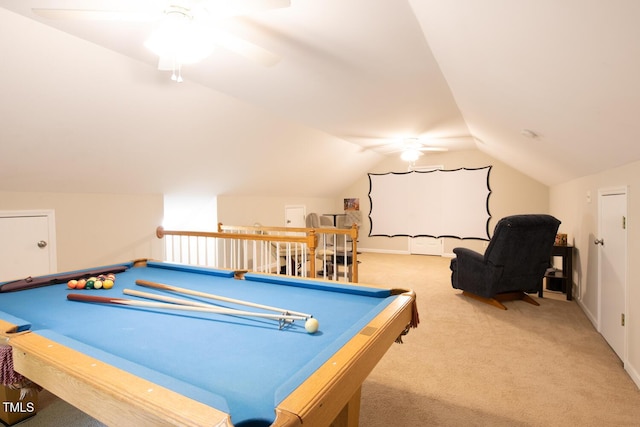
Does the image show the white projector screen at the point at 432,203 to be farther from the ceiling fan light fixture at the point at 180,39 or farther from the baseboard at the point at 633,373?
the ceiling fan light fixture at the point at 180,39

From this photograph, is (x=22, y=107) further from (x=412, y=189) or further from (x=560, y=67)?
(x=412, y=189)

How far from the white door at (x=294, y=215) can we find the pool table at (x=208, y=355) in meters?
4.72

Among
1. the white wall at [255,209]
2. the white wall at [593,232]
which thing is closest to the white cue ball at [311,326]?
the white wall at [593,232]

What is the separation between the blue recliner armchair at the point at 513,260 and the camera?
369 centimetres

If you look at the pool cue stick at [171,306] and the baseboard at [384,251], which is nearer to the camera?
the pool cue stick at [171,306]

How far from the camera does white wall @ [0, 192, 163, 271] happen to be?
3.36 m

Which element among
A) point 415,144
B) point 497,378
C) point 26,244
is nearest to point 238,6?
point 497,378

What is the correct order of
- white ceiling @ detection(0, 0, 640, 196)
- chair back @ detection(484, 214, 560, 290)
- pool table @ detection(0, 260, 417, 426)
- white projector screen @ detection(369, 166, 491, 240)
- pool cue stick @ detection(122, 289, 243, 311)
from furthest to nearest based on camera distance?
white projector screen @ detection(369, 166, 491, 240) → chair back @ detection(484, 214, 560, 290) → pool cue stick @ detection(122, 289, 243, 311) → white ceiling @ detection(0, 0, 640, 196) → pool table @ detection(0, 260, 417, 426)

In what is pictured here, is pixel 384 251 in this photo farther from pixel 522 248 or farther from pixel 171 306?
pixel 171 306

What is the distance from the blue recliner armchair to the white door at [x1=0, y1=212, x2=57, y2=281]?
14.8 feet

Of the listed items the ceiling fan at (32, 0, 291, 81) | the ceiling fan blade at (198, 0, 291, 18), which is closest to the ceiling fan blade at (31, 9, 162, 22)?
the ceiling fan at (32, 0, 291, 81)

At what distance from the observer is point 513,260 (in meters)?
3.79

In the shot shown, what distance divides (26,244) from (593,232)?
17.8ft

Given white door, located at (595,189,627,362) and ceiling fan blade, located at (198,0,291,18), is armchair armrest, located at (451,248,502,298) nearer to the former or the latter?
white door, located at (595,189,627,362)
